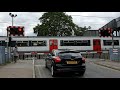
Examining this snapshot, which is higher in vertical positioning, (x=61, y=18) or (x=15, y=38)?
(x=61, y=18)

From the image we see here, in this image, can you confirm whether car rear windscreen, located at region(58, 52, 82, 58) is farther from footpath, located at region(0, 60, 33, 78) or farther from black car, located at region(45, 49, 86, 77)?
footpath, located at region(0, 60, 33, 78)

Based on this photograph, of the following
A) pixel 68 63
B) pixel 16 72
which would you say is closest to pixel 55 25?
pixel 16 72

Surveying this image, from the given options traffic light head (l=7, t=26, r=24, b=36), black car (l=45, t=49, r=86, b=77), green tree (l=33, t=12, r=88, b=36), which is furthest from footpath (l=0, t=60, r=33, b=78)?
green tree (l=33, t=12, r=88, b=36)

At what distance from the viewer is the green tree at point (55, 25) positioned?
246ft

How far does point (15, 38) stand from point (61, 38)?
6340mm

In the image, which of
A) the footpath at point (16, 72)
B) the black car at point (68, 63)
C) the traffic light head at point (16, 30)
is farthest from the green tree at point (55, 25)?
the black car at point (68, 63)

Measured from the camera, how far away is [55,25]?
7588cm

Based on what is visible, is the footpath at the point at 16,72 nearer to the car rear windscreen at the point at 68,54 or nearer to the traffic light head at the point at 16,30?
the car rear windscreen at the point at 68,54

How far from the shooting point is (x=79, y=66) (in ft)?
52.0

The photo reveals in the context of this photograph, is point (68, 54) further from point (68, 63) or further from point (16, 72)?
point (16, 72)

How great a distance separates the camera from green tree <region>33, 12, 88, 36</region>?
75125mm
